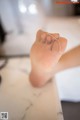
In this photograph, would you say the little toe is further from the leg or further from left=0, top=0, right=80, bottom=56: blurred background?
the leg

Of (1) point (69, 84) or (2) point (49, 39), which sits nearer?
(2) point (49, 39)

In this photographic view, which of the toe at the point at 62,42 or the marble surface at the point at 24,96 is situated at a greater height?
the toe at the point at 62,42

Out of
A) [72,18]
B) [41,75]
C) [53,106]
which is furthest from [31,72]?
[72,18]

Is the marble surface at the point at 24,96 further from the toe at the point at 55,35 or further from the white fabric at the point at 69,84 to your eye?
the toe at the point at 55,35

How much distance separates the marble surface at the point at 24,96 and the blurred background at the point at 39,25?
8cm

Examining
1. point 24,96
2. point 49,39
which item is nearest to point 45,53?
point 49,39

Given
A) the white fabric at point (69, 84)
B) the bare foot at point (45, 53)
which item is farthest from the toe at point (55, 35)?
the white fabric at point (69, 84)

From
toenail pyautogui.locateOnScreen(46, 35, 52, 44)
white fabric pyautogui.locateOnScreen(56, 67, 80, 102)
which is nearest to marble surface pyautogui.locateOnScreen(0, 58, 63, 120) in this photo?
white fabric pyautogui.locateOnScreen(56, 67, 80, 102)

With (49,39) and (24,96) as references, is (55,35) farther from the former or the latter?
(24,96)

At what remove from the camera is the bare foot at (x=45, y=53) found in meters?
0.74

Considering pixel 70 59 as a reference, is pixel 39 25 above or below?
above

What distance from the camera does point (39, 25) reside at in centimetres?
76

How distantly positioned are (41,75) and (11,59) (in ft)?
0.62

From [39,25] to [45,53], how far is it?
0.38ft
